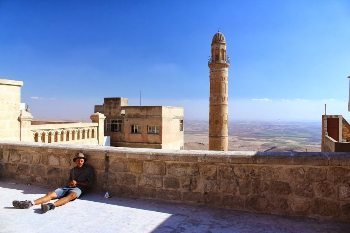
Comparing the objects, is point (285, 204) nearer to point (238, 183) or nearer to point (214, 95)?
point (238, 183)

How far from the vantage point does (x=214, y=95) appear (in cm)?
3197

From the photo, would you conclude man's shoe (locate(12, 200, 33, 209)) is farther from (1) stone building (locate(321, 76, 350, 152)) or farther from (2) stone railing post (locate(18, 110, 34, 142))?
(1) stone building (locate(321, 76, 350, 152))

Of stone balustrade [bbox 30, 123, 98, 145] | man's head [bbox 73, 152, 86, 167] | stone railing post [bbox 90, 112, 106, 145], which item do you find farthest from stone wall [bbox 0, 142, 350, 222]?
stone railing post [bbox 90, 112, 106, 145]

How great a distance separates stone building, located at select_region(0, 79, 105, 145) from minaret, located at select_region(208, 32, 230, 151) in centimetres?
1476

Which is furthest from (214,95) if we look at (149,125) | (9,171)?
(9,171)

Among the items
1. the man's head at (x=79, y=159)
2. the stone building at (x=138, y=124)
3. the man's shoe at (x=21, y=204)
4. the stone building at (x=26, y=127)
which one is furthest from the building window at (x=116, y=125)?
the man's shoe at (x=21, y=204)

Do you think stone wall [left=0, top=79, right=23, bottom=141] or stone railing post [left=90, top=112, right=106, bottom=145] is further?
stone railing post [left=90, top=112, right=106, bottom=145]

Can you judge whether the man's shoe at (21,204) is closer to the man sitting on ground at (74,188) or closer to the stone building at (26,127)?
the man sitting on ground at (74,188)

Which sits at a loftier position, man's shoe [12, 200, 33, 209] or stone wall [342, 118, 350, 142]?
stone wall [342, 118, 350, 142]

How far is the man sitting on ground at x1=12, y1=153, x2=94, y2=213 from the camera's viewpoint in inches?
175

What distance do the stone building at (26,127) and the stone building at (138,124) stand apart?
8.47 m

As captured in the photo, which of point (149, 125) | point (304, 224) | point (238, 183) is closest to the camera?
point (304, 224)

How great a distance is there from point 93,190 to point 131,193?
0.75 meters

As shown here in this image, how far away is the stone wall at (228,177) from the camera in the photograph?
4.05 meters
